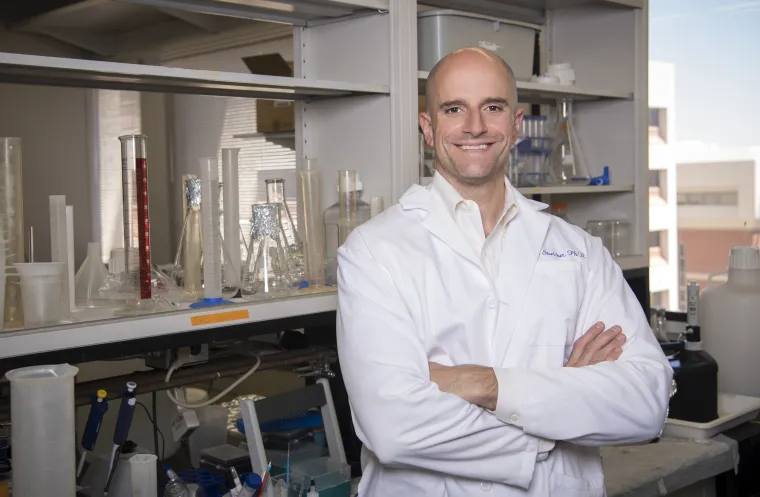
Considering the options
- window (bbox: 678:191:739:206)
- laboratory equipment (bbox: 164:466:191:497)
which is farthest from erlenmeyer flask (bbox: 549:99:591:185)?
laboratory equipment (bbox: 164:466:191:497)

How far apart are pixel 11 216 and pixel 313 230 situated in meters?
0.72

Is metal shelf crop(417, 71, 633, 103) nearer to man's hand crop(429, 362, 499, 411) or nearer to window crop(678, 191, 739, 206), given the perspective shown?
man's hand crop(429, 362, 499, 411)

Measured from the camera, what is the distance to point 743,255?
301 cm

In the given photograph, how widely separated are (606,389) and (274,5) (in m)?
1.27

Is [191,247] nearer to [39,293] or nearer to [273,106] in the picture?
[39,293]

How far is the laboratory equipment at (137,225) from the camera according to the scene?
174 centimetres

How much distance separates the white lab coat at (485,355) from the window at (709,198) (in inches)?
108

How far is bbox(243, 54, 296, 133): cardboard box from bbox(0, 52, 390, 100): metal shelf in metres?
0.16

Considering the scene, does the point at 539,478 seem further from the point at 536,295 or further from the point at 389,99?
the point at 389,99

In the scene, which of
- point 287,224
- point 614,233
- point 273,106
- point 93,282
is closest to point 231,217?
point 287,224

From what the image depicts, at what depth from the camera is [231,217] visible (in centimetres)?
192

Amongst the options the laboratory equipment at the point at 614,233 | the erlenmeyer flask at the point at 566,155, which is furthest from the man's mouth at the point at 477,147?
the laboratory equipment at the point at 614,233

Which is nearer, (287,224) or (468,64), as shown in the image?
(468,64)

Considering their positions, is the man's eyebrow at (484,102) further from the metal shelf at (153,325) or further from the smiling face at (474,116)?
the metal shelf at (153,325)
